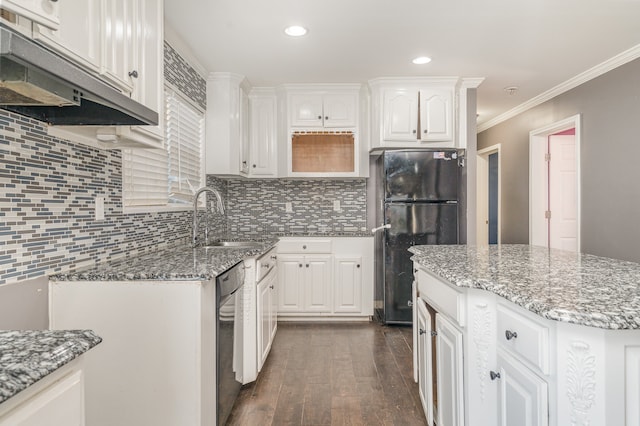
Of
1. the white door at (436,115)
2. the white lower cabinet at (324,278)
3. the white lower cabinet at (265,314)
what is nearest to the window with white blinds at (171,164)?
the white lower cabinet at (265,314)

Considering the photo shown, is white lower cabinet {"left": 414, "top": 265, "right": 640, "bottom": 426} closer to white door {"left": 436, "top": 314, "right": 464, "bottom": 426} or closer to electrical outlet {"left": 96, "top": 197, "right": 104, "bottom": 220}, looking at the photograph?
white door {"left": 436, "top": 314, "right": 464, "bottom": 426}

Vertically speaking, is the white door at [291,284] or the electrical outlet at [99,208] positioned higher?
the electrical outlet at [99,208]

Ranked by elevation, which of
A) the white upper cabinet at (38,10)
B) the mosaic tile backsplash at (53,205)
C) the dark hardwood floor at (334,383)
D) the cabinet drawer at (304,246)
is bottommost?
the dark hardwood floor at (334,383)

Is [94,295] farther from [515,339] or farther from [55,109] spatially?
[515,339]

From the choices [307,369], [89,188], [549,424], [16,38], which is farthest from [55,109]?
[307,369]

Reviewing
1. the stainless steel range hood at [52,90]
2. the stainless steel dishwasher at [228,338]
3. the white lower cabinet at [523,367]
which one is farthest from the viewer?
the stainless steel dishwasher at [228,338]

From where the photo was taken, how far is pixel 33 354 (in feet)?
2.44

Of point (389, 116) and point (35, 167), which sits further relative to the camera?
point (389, 116)

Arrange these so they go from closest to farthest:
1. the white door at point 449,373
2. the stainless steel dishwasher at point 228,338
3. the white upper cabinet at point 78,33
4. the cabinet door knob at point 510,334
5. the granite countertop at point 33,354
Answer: the granite countertop at point 33,354, the white upper cabinet at point 78,33, the cabinet door knob at point 510,334, the white door at point 449,373, the stainless steel dishwasher at point 228,338

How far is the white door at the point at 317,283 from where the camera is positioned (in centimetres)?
371

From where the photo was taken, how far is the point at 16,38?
0.74 meters

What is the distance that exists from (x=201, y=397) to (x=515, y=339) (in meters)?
1.20

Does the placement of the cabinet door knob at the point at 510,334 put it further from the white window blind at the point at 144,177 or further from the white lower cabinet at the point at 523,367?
the white window blind at the point at 144,177

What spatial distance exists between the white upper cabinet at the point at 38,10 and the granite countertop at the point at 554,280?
56.3 inches
